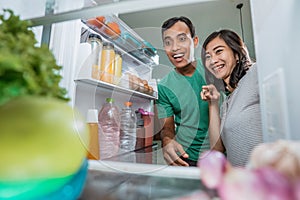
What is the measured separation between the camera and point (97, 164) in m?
0.57

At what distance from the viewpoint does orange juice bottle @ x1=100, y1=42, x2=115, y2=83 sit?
1.13m

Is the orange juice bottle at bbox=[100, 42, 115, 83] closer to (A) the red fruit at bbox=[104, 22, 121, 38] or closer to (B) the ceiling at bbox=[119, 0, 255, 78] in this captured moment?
(A) the red fruit at bbox=[104, 22, 121, 38]

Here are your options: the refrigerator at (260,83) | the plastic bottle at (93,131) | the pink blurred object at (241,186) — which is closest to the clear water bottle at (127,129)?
the plastic bottle at (93,131)

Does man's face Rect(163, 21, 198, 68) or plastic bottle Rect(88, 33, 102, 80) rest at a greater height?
man's face Rect(163, 21, 198, 68)

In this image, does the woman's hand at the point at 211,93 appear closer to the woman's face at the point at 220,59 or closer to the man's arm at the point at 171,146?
the woman's face at the point at 220,59

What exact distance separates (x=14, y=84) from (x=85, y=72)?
70 centimetres

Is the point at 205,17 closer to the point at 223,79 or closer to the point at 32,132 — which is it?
the point at 223,79

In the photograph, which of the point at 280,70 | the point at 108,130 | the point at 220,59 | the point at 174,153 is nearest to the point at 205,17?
the point at 220,59

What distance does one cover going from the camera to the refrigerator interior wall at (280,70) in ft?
1.25

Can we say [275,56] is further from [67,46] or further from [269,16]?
[67,46]

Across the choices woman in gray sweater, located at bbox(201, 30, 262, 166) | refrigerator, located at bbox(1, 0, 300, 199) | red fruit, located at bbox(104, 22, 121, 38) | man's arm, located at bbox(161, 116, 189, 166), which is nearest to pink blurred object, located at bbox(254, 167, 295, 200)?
refrigerator, located at bbox(1, 0, 300, 199)

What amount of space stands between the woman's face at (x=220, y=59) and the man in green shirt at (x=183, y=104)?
10 centimetres

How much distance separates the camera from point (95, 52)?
106cm

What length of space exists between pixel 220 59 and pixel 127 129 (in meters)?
0.92
